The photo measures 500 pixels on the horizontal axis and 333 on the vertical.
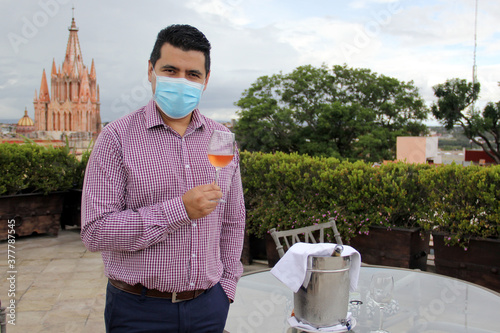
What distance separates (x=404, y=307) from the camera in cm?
244

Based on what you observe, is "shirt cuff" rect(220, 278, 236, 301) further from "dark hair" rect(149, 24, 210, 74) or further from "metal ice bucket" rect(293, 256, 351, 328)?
"dark hair" rect(149, 24, 210, 74)

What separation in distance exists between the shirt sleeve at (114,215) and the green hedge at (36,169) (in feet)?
17.2

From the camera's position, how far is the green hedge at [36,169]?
19.8ft

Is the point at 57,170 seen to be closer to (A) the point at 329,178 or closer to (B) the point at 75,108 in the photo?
(A) the point at 329,178

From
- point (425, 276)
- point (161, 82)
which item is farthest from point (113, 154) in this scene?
point (425, 276)

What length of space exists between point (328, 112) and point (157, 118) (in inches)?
1481

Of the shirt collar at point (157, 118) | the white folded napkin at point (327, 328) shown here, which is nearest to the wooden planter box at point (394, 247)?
the white folded napkin at point (327, 328)

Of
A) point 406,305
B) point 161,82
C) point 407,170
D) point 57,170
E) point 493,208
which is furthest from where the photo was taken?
point 57,170

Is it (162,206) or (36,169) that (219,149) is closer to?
(162,206)

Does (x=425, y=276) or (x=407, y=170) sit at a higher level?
(x=407, y=170)

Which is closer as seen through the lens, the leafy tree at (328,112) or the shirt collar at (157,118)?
the shirt collar at (157,118)

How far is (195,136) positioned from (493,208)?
3144 millimetres

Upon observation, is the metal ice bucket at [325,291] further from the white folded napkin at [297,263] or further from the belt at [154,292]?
the belt at [154,292]

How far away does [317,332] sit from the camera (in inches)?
70.5
